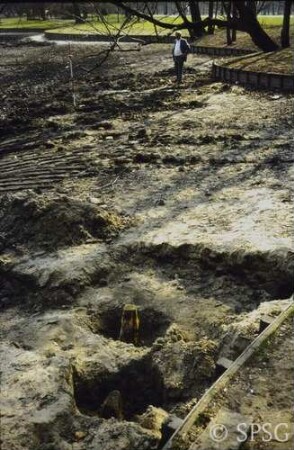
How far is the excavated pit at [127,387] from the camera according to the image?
209 inches

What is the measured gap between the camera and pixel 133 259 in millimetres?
7461

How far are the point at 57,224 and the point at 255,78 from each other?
1141 cm

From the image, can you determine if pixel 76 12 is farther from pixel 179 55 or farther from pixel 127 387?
pixel 127 387

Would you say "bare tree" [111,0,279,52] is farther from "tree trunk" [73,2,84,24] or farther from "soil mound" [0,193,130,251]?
"soil mound" [0,193,130,251]

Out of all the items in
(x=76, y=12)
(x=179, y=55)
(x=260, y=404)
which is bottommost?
(x=260, y=404)

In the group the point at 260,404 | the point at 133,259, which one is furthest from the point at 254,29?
the point at 260,404

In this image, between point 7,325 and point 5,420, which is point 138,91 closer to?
point 7,325

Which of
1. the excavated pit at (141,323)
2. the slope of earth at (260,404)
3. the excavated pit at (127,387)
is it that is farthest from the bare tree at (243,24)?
the slope of earth at (260,404)

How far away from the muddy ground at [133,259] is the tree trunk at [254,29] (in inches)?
228

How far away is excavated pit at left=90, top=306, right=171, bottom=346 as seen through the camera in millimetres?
6211

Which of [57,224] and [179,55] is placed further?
[179,55]

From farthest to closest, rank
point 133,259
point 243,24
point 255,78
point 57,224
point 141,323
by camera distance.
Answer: point 243,24 → point 255,78 → point 57,224 → point 133,259 → point 141,323

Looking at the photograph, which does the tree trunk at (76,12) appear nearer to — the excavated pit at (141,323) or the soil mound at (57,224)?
the soil mound at (57,224)

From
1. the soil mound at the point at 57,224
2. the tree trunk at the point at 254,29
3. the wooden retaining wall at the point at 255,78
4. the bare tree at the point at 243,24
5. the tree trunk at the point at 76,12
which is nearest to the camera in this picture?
the soil mound at the point at 57,224
